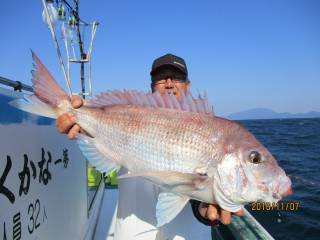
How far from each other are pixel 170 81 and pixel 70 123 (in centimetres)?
116

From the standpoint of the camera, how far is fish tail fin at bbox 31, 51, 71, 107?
2.06m

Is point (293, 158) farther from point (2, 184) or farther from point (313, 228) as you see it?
point (2, 184)

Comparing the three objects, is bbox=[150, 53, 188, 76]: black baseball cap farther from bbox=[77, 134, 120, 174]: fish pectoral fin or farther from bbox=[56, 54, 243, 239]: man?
bbox=[77, 134, 120, 174]: fish pectoral fin

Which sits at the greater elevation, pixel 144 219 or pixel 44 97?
pixel 44 97

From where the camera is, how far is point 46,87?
2160 mm

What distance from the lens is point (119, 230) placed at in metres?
2.77

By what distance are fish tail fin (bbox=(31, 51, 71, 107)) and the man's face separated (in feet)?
3.55

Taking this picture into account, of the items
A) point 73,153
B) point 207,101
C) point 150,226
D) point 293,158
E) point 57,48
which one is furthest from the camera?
point 293,158

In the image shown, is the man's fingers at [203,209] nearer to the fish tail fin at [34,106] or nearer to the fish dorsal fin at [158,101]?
the fish dorsal fin at [158,101]

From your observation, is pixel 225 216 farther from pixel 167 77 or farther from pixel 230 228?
pixel 230 228

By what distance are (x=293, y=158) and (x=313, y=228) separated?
34.2 ft

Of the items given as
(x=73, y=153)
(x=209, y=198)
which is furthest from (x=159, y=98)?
(x=73, y=153)
